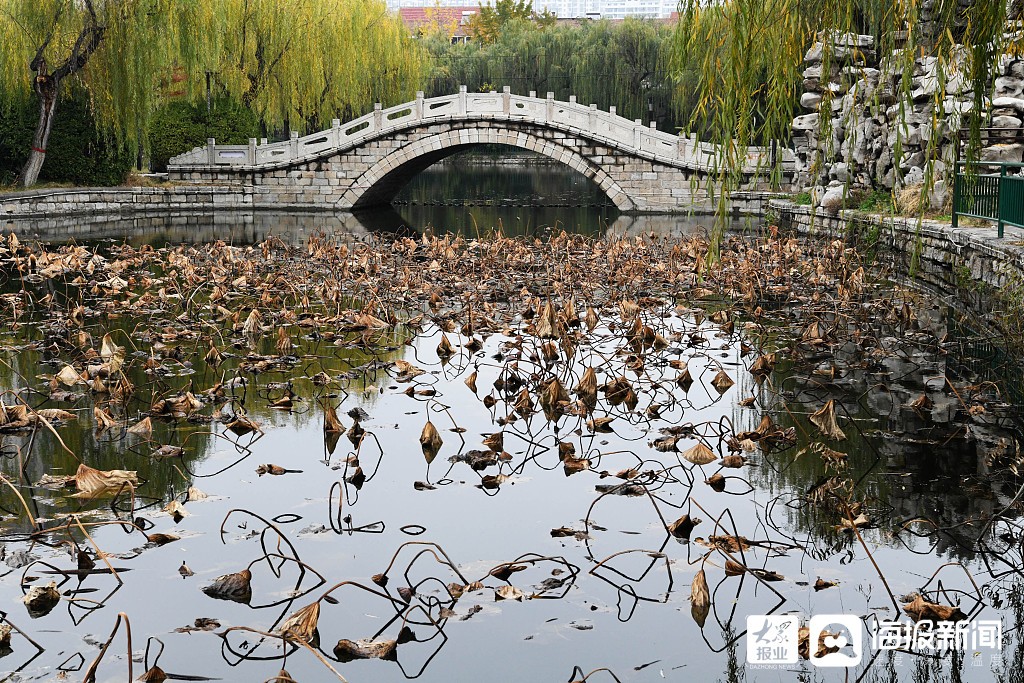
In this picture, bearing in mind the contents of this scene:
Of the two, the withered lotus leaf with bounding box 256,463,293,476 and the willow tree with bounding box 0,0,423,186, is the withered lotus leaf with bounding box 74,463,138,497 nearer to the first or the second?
the withered lotus leaf with bounding box 256,463,293,476

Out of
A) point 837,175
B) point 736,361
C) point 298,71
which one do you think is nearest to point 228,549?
point 736,361

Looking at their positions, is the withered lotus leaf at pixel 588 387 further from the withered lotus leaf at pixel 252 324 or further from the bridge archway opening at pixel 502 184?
the bridge archway opening at pixel 502 184

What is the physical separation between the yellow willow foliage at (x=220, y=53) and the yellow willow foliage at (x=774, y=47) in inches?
690

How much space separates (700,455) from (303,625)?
6.73 feet

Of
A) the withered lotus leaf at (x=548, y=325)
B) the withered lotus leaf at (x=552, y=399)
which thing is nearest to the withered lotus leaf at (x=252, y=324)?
the withered lotus leaf at (x=548, y=325)

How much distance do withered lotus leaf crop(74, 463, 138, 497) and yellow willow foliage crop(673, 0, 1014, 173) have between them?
2.50m

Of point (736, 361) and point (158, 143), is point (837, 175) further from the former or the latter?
point (158, 143)

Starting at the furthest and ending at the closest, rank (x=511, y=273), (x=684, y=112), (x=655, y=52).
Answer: (x=655, y=52)
(x=684, y=112)
(x=511, y=273)

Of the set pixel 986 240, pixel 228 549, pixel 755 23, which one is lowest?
pixel 228 549

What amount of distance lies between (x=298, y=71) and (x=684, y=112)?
442 inches

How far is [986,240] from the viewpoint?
8.74m

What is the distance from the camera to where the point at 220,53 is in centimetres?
2233

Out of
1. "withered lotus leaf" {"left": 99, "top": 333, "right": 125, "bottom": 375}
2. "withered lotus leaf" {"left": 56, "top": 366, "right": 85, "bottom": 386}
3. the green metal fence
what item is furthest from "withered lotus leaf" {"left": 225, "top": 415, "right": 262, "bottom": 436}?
the green metal fence

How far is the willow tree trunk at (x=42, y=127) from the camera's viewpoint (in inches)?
795
